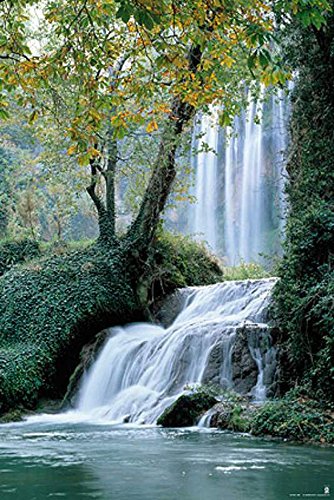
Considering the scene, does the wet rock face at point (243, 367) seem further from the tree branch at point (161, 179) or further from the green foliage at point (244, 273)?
the green foliage at point (244, 273)

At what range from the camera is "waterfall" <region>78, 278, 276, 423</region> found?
10406 millimetres

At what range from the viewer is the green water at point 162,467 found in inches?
172

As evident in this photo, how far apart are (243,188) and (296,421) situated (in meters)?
27.2

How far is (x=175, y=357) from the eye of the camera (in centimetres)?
1129

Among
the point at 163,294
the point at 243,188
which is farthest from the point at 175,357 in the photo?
the point at 243,188

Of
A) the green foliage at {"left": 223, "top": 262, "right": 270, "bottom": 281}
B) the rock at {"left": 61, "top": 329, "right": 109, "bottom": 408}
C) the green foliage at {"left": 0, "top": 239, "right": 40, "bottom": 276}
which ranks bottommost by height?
the rock at {"left": 61, "top": 329, "right": 109, "bottom": 408}

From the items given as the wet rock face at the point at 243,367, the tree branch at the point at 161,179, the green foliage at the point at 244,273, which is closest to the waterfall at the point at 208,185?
the green foliage at the point at 244,273

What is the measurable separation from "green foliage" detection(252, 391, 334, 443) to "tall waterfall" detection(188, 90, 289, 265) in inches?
879

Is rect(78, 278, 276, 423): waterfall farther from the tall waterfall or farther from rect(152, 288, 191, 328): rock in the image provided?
the tall waterfall

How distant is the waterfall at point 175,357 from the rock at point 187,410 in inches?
Result: 24.7

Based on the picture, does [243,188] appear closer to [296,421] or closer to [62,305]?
[62,305]

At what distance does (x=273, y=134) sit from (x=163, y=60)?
1074 inches

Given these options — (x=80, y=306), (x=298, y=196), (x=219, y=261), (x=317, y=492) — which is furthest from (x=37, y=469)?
(x=219, y=261)

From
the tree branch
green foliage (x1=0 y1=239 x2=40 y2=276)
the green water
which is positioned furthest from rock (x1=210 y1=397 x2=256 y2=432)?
green foliage (x1=0 y1=239 x2=40 y2=276)
